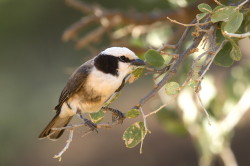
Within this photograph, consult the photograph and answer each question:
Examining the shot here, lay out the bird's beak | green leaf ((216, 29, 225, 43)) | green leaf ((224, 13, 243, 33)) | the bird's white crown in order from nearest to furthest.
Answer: green leaf ((224, 13, 243, 33)) < green leaf ((216, 29, 225, 43)) < the bird's beak < the bird's white crown

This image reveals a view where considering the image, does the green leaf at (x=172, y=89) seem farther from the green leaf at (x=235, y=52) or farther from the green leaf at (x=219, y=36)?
the green leaf at (x=219, y=36)

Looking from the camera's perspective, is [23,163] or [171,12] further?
[23,163]

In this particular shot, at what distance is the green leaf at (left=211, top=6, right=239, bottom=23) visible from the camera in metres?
1.91

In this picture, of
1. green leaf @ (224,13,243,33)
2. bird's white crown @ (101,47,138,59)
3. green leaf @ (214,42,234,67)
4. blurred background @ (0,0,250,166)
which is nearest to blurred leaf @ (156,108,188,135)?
blurred background @ (0,0,250,166)

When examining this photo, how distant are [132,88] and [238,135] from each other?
2503 millimetres

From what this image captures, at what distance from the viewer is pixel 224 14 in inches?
75.5

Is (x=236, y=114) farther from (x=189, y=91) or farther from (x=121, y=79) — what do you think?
(x=121, y=79)

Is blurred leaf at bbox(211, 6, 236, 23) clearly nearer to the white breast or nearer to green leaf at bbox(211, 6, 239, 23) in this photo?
green leaf at bbox(211, 6, 239, 23)

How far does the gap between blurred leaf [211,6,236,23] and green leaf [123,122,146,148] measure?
0.44 metres

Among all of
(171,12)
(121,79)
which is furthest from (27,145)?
(121,79)

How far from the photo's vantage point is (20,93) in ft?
28.0

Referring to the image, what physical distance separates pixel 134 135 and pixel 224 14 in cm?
50

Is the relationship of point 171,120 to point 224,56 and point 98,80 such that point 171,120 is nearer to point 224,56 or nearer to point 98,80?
point 98,80

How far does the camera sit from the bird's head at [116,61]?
277 cm
